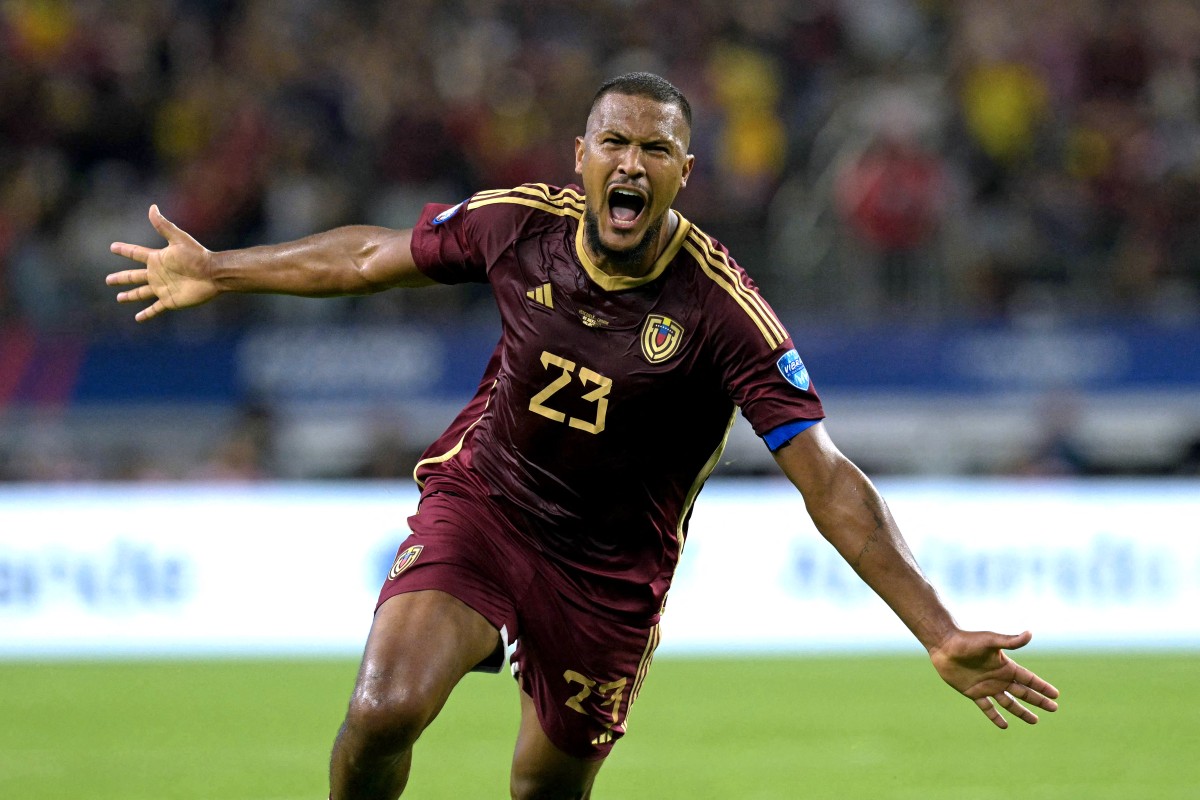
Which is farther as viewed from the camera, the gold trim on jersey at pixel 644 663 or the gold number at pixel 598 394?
the gold trim on jersey at pixel 644 663

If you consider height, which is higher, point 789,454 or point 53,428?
point 789,454

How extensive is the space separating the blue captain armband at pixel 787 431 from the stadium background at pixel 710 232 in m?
5.43

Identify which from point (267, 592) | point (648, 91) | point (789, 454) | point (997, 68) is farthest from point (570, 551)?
point (997, 68)

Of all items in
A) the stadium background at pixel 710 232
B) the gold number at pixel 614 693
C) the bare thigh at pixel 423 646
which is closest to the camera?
the bare thigh at pixel 423 646

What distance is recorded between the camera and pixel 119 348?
45.3ft

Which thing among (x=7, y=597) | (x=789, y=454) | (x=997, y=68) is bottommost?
(x=7, y=597)

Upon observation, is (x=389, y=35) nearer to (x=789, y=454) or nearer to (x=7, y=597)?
(x=7, y=597)

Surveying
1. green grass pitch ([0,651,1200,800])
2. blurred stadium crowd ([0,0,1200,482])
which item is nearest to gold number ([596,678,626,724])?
green grass pitch ([0,651,1200,800])

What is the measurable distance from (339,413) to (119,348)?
6.08 feet

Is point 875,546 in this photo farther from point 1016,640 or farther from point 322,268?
point 322,268

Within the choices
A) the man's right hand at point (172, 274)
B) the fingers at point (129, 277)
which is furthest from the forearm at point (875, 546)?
the fingers at point (129, 277)

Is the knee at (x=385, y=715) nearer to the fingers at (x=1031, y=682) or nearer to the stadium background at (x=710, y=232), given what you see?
the fingers at (x=1031, y=682)

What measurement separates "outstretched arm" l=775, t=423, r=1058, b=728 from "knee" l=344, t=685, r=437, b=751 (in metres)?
1.22

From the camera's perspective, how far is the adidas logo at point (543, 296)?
16.6 ft
